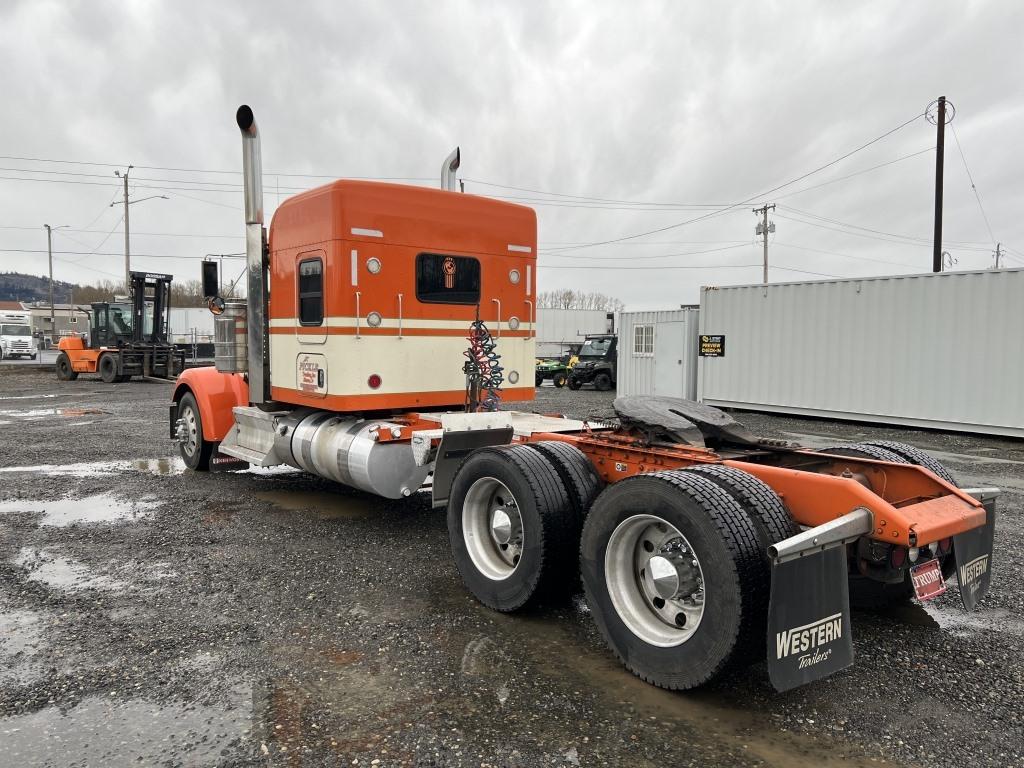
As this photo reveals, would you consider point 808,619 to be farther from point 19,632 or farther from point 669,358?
point 669,358

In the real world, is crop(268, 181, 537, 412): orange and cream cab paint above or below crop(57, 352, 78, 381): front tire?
above

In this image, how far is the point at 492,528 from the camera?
14.8 ft

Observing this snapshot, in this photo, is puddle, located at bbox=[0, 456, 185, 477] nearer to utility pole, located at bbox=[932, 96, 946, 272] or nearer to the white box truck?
utility pole, located at bbox=[932, 96, 946, 272]

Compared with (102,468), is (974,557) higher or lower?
higher

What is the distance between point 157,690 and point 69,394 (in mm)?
20283

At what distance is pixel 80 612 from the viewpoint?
4.33 metres

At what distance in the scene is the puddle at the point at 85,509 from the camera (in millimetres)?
6480

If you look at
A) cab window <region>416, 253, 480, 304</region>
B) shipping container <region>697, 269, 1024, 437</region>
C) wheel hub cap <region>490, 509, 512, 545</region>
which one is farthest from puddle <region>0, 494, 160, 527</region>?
shipping container <region>697, 269, 1024, 437</region>

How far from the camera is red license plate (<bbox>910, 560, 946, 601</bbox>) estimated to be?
3.24 meters

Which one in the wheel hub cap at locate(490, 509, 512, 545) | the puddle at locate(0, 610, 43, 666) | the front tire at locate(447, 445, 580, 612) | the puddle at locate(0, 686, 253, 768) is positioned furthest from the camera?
the wheel hub cap at locate(490, 509, 512, 545)

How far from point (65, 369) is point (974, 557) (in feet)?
97.1

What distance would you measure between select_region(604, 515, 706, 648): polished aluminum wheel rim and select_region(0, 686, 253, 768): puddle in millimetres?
1804

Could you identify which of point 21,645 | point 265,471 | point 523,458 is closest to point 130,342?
point 265,471

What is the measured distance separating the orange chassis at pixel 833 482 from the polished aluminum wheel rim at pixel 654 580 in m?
0.58
